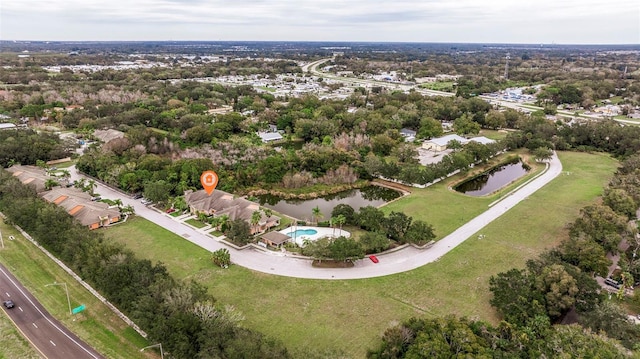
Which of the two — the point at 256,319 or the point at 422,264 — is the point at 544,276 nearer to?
the point at 422,264

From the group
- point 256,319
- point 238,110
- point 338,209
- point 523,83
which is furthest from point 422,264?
point 523,83

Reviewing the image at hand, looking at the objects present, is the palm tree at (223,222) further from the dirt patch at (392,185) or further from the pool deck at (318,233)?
the dirt patch at (392,185)

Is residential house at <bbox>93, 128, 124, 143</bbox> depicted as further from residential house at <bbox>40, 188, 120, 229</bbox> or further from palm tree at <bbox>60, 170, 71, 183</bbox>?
residential house at <bbox>40, 188, 120, 229</bbox>

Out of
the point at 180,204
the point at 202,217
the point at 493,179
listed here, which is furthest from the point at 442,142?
the point at 180,204

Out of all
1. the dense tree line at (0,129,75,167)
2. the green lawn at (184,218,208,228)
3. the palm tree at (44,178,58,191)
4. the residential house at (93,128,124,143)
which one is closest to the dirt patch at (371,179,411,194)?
the green lawn at (184,218,208,228)

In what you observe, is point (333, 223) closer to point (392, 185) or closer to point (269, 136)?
point (392, 185)

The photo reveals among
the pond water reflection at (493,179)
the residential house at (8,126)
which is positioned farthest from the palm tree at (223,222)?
the residential house at (8,126)
